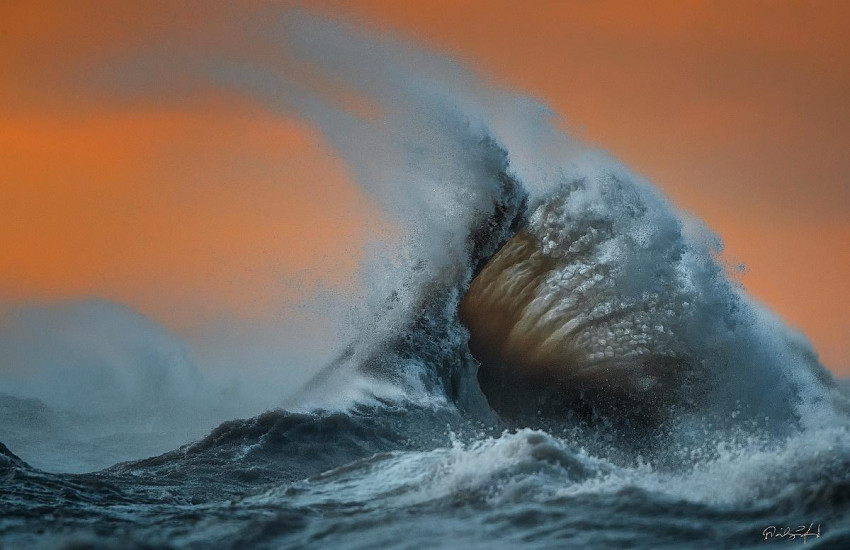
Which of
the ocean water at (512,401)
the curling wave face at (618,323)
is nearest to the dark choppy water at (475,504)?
the ocean water at (512,401)

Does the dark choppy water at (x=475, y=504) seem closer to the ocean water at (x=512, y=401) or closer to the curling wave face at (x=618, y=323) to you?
the ocean water at (x=512, y=401)

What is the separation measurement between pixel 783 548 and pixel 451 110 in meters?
10.7

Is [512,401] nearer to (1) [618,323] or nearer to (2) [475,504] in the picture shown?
(1) [618,323]

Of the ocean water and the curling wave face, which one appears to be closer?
the ocean water

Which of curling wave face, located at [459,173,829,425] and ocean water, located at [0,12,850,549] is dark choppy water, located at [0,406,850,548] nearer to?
ocean water, located at [0,12,850,549]

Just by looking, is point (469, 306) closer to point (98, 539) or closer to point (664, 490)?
point (664, 490)

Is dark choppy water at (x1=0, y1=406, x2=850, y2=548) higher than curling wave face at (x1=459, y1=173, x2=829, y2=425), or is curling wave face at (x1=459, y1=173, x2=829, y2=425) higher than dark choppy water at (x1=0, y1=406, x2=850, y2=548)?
curling wave face at (x1=459, y1=173, x2=829, y2=425)

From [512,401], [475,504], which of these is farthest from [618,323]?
[475,504]

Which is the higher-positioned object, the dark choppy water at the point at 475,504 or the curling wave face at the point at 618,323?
the curling wave face at the point at 618,323

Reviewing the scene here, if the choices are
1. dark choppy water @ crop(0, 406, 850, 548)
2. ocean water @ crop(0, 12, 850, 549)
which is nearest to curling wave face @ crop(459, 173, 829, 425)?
ocean water @ crop(0, 12, 850, 549)

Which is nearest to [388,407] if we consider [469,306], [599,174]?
[469,306]

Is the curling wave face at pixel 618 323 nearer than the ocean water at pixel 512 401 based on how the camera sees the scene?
No

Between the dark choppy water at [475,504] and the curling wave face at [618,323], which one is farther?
the curling wave face at [618,323]

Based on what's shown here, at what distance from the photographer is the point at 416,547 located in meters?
6.21
